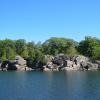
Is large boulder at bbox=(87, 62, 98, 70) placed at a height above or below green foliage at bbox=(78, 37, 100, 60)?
below

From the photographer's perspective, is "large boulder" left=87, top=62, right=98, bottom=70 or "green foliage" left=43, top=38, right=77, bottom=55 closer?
"large boulder" left=87, top=62, right=98, bottom=70

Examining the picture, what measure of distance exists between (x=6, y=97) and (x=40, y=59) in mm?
103967

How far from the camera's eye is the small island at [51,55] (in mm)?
161113

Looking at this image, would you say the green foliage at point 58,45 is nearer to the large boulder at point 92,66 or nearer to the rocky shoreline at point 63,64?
the rocky shoreline at point 63,64

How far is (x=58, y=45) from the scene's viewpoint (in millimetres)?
192625

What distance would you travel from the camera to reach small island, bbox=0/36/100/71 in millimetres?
161113

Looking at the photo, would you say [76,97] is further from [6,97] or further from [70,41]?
[70,41]

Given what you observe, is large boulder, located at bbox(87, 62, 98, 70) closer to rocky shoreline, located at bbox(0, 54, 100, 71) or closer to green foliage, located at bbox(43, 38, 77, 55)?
rocky shoreline, located at bbox(0, 54, 100, 71)

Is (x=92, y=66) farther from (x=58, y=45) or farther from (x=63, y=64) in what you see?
(x=58, y=45)

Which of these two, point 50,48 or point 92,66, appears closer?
point 92,66

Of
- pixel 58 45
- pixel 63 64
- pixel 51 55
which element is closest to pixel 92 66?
pixel 63 64

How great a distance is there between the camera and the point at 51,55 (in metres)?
181

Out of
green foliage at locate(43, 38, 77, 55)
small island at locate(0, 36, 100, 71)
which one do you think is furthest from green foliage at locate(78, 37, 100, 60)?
green foliage at locate(43, 38, 77, 55)

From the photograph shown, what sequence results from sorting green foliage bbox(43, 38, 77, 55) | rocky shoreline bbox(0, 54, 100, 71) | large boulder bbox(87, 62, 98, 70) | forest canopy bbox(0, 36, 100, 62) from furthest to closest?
green foliage bbox(43, 38, 77, 55) < forest canopy bbox(0, 36, 100, 62) < rocky shoreline bbox(0, 54, 100, 71) < large boulder bbox(87, 62, 98, 70)
